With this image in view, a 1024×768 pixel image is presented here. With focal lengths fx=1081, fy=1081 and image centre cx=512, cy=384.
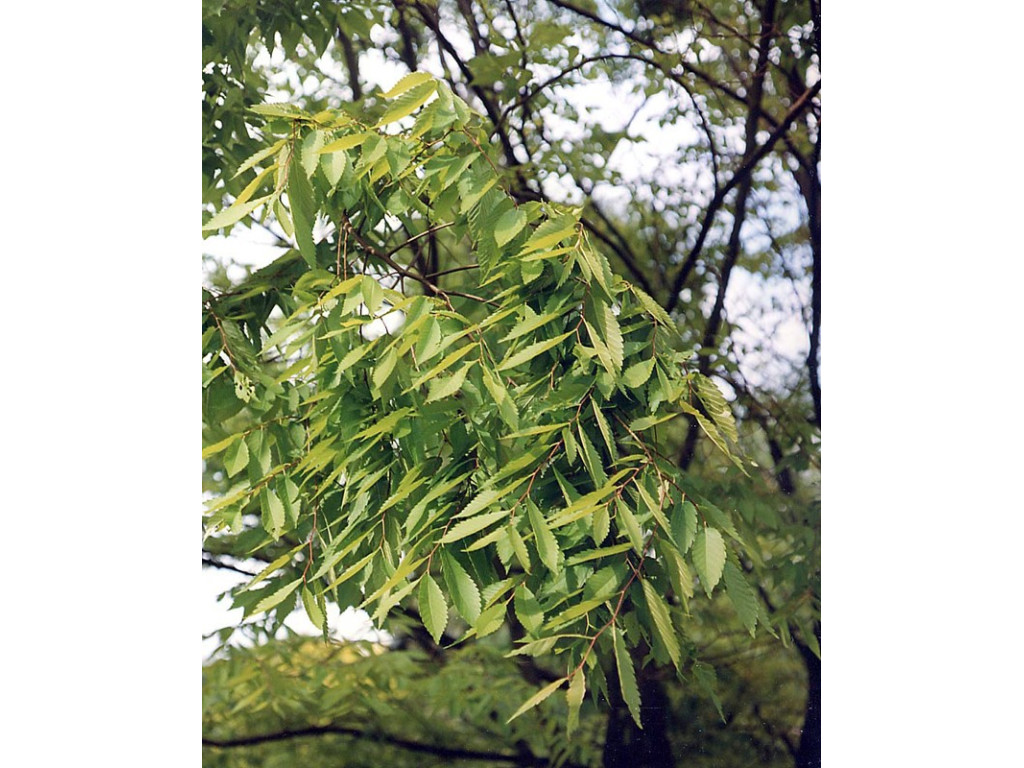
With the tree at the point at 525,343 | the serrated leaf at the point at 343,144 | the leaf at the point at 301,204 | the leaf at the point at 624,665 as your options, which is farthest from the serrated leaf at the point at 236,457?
the leaf at the point at 624,665

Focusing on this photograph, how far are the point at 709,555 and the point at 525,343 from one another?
12.3 inches

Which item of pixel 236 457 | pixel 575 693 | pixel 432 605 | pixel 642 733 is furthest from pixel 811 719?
pixel 236 457

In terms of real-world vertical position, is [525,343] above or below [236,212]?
below

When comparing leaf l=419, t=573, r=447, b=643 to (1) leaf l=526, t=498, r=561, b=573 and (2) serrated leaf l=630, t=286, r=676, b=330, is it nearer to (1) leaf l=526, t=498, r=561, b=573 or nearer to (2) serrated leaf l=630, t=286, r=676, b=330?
(1) leaf l=526, t=498, r=561, b=573

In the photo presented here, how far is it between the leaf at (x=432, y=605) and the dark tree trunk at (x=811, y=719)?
1.74ft

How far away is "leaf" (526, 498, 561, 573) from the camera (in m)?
1.14

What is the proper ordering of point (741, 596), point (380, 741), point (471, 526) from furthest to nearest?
point (380, 741), point (741, 596), point (471, 526)

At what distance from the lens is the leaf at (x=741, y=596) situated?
123 cm

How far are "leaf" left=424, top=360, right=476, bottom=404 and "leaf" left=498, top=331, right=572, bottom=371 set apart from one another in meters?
0.04

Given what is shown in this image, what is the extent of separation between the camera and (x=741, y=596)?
1263 millimetres

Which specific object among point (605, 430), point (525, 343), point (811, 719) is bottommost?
point (811, 719)

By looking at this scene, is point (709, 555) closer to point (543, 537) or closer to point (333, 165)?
point (543, 537)

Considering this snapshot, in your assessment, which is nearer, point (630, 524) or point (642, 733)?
point (630, 524)
